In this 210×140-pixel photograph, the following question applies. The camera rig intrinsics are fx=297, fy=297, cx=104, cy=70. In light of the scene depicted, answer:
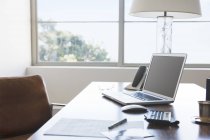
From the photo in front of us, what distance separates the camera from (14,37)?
3.43m

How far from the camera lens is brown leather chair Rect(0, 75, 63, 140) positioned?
189cm

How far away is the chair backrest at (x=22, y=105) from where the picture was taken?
189 centimetres

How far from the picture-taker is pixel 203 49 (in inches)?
148

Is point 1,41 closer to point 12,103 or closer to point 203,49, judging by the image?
point 12,103

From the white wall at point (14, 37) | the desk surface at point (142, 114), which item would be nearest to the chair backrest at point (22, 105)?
the desk surface at point (142, 114)

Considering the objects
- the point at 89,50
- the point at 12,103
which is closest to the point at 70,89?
the point at 89,50

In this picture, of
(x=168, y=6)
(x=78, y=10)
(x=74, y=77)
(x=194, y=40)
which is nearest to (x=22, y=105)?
(x=168, y=6)

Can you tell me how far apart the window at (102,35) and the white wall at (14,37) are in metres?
0.17

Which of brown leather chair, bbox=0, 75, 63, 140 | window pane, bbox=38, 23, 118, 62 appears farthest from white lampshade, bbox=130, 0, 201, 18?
window pane, bbox=38, 23, 118, 62

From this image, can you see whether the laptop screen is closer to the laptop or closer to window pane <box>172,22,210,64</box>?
the laptop

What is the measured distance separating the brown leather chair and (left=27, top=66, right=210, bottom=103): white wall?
5.17 ft

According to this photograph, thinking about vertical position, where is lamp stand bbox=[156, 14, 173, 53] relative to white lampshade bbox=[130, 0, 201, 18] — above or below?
below

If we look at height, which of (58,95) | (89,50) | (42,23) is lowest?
(58,95)

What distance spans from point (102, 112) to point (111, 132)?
35cm
